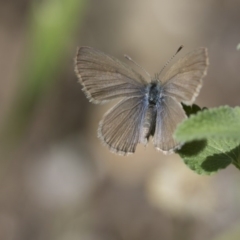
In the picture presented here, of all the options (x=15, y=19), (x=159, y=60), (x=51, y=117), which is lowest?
(x=51, y=117)

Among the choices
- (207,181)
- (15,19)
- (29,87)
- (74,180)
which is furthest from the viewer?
(15,19)

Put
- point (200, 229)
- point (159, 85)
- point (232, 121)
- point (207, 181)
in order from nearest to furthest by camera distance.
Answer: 1. point (232, 121)
2. point (159, 85)
3. point (207, 181)
4. point (200, 229)

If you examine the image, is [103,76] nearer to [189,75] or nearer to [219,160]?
[189,75]

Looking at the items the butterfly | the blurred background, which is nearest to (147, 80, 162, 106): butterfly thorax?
the butterfly

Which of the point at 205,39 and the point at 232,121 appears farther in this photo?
the point at 205,39

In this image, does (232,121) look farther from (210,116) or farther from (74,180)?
(74,180)

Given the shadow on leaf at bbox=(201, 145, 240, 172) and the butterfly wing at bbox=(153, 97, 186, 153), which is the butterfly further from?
the shadow on leaf at bbox=(201, 145, 240, 172)

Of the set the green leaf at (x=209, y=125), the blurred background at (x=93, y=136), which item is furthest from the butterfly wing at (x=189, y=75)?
the blurred background at (x=93, y=136)

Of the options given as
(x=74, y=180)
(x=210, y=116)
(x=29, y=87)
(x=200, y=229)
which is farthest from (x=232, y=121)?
(x=74, y=180)
